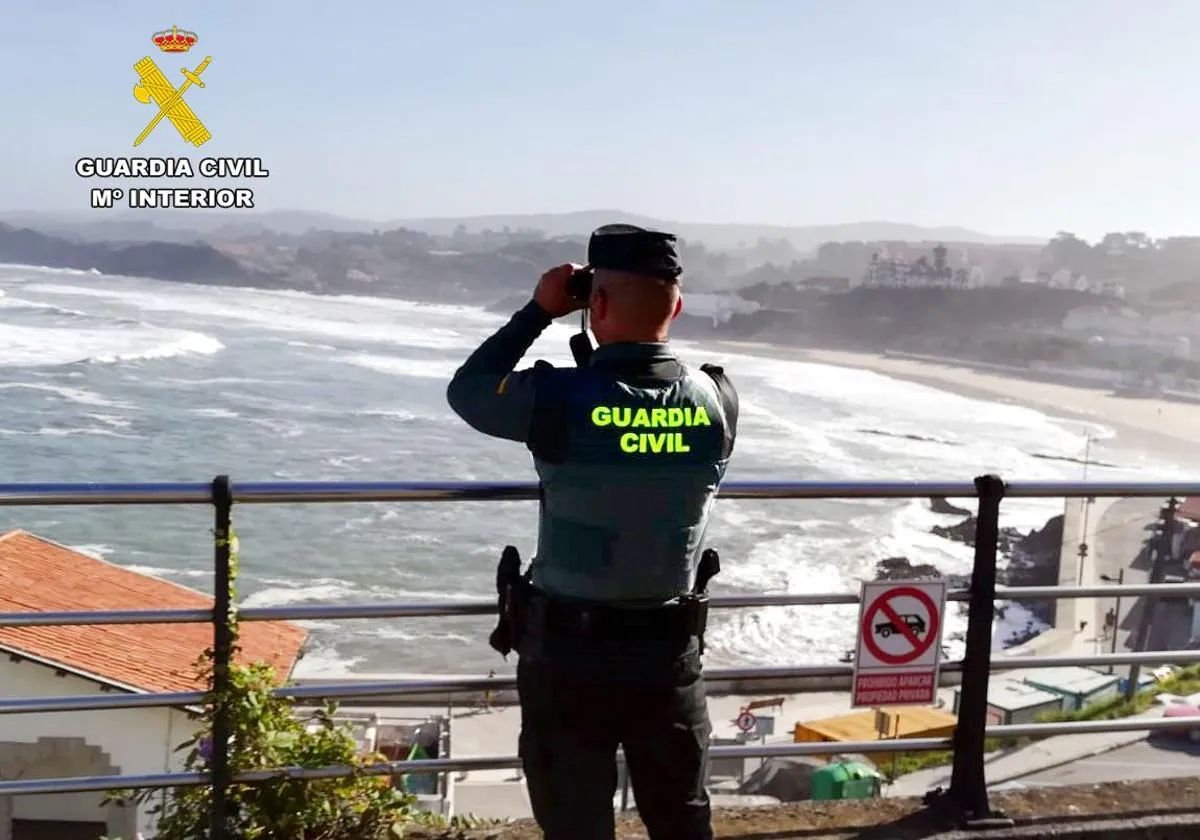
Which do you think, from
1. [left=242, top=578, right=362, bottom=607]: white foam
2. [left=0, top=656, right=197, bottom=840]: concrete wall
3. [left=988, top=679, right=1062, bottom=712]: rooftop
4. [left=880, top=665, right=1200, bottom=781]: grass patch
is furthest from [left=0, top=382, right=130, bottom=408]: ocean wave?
[left=0, top=656, right=197, bottom=840]: concrete wall

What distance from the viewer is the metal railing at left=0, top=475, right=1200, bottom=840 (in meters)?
2.83

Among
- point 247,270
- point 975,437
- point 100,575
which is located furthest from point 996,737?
point 247,270

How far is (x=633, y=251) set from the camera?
240 cm

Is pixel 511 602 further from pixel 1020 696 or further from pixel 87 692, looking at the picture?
pixel 1020 696

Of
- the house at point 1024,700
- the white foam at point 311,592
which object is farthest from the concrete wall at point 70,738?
the white foam at point 311,592

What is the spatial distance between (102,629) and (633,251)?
1225 cm

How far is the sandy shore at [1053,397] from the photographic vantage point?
2692 inches

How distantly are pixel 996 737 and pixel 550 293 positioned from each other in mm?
2093

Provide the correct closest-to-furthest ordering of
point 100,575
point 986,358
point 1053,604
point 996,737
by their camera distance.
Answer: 1. point 996,737
2. point 100,575
3. point 1053,604
4. point 986,358

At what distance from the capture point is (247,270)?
11350 cm

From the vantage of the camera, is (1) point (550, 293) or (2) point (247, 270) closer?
(1) point (550, 293)

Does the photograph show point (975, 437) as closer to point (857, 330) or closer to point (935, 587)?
point (857, 330)

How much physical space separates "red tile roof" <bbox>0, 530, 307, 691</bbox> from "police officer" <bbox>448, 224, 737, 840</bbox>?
4761 millimetres

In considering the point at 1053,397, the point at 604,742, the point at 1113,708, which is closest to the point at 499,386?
the point at 604,742
